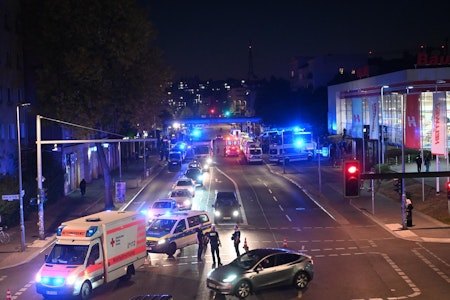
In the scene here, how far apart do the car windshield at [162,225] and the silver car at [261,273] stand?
24.5 ft

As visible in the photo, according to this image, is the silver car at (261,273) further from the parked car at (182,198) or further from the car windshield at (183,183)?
the car windshield at (183,183)

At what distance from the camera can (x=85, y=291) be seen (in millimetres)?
21844

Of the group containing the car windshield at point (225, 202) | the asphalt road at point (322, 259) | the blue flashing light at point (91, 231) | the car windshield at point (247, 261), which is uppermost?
the blue flashing light at point (91, 231)

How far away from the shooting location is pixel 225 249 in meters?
30.8

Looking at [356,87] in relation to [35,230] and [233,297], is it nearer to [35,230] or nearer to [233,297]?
[35,230]

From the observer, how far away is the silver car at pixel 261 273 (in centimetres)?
2180

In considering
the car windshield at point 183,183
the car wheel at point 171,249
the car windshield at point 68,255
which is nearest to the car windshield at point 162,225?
the car wheel at point 171,249

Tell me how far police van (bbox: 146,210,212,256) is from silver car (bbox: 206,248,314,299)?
266 inches

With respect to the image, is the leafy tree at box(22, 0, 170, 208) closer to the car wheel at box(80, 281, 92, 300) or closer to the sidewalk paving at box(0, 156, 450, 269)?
the sidewalk paving at box(0, 156, 450, 269)

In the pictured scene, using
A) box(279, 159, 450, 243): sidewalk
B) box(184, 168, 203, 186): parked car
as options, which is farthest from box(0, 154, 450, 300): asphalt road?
box(184, 168, 203, 186): parked car

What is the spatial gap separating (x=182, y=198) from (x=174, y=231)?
15.3 meters

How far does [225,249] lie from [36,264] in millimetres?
9325

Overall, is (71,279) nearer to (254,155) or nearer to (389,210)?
(389,210)

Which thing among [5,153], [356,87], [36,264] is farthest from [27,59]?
[356,87]
